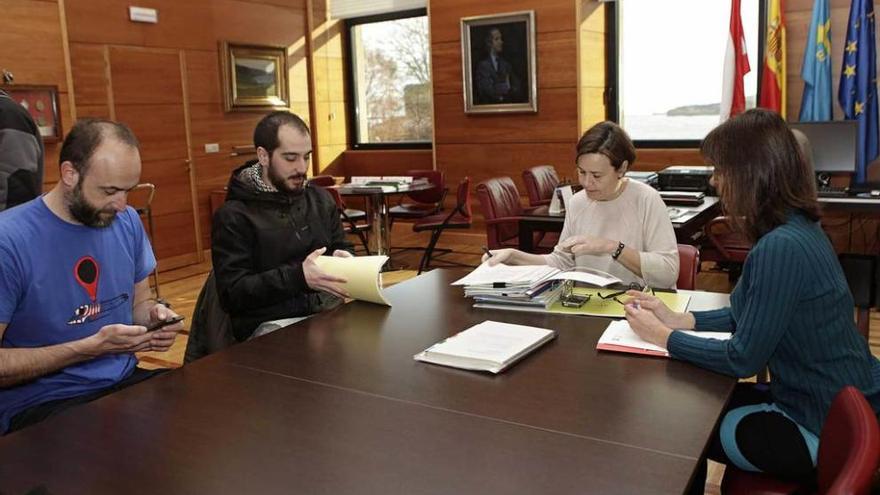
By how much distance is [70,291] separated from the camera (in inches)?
75.1

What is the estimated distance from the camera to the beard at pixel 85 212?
6.23 feet

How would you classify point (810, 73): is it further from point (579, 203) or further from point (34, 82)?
point (34, 82)

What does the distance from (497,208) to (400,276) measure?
155 centimetres

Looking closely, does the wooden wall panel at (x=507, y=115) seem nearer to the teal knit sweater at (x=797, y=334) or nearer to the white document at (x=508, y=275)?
the white document at (x=508, y=275)

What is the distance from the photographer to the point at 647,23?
260 inches

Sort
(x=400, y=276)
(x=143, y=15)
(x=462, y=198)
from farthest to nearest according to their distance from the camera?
(x=143, y=15) < (x=400, y=276) < (x=462, y=198)

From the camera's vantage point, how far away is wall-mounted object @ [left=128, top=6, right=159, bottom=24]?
20.7 feet

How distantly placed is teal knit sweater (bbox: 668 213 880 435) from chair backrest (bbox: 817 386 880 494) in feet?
1.00

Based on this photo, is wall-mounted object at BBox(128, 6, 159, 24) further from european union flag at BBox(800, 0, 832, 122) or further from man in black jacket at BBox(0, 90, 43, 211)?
european union flag at BBox(800, 0, 832, 122)

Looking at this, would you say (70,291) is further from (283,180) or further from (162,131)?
(162,131)

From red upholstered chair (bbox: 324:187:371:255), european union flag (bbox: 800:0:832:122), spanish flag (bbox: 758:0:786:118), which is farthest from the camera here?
red upholstered chair (bbox: 324:187:371:255)

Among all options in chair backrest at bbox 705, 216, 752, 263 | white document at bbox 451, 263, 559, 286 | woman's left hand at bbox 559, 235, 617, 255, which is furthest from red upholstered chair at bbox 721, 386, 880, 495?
chair backrest at bbox 705, 216, 752, 263

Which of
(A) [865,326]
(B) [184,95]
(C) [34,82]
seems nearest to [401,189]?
(B) [184,95]

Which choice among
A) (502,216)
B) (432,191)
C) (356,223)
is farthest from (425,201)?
(502,216)
